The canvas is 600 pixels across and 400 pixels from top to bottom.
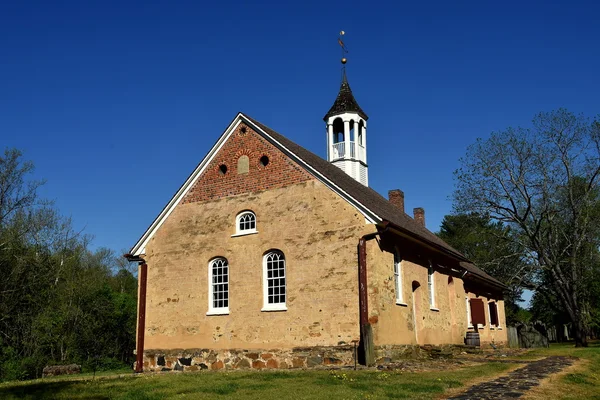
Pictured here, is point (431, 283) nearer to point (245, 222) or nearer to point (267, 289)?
point (267, 289)

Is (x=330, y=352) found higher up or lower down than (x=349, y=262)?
lower down

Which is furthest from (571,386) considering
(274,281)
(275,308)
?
(274,281)

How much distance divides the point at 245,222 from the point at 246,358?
4.62 m

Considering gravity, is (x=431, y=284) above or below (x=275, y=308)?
above

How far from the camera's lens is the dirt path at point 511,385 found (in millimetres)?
9766

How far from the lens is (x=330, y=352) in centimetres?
1650

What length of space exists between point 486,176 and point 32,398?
28.7 metres

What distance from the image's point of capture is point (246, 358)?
18016 millimetres

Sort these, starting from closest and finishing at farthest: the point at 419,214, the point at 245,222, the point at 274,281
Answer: the point at 274,281, the point at 245,222, the point at 419,214

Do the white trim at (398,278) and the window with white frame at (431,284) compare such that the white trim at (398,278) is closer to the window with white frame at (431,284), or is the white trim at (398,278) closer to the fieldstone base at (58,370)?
the window with white frame at (431,284)

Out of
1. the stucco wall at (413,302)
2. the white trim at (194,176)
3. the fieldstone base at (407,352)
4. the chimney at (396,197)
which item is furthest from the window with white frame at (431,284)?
the chimney at (396,197)

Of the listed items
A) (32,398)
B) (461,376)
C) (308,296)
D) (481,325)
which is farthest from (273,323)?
(481,325)

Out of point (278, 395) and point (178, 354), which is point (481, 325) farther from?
point (278, 395)

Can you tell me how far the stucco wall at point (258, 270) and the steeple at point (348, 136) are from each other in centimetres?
731
